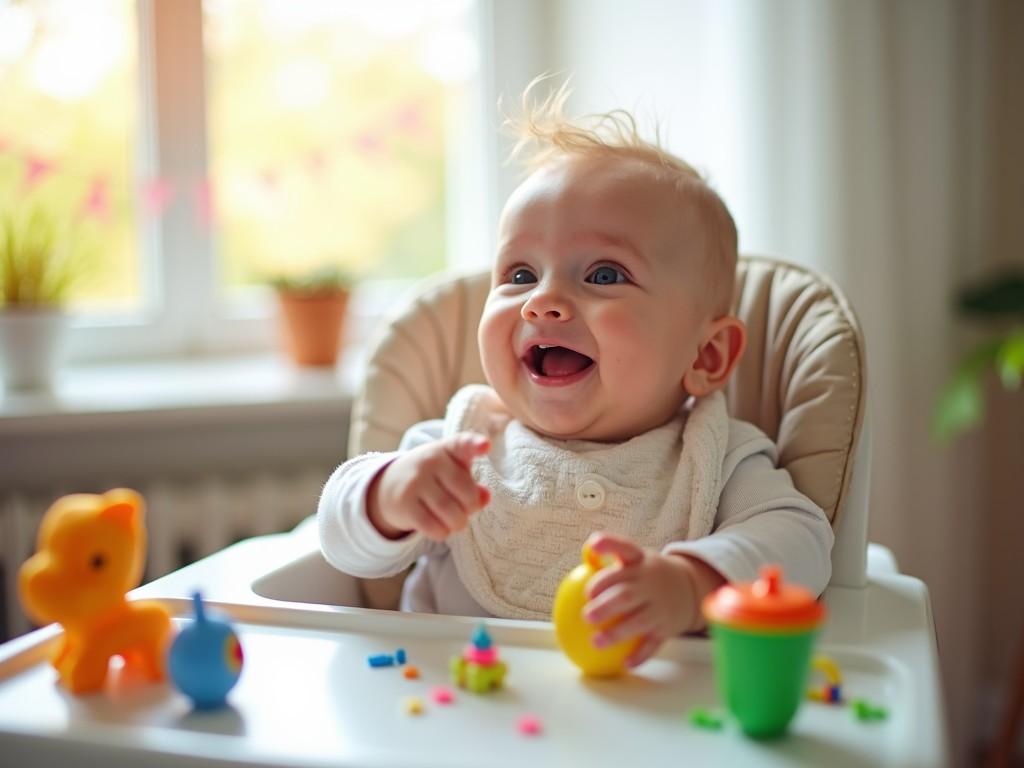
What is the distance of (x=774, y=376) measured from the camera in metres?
1.20

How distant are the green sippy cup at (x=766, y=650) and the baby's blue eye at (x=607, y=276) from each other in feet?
1.43

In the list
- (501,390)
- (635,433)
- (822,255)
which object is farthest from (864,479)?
(822,255)

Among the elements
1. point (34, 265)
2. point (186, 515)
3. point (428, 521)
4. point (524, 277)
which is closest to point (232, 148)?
point (34, 265)

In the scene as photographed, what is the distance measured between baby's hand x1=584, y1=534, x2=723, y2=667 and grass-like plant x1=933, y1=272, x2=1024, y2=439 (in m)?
1.04

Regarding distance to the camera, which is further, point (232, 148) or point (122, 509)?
point (232, 148)

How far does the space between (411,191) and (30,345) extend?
0.83 m

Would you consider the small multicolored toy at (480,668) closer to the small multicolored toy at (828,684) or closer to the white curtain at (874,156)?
the small multicolored toy at (828,684)

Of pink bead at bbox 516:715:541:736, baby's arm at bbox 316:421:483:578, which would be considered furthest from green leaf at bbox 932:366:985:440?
pink bead at bbox 516:715:541:736

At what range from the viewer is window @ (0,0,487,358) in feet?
6.73

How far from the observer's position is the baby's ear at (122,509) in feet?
2.55

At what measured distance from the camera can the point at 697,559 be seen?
35.1 inches

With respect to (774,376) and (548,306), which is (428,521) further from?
(774,376)

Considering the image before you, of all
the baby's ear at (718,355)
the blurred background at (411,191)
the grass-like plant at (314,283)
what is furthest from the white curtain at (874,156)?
the baby's ear at (718,355)

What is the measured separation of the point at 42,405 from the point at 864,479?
1.19 m
